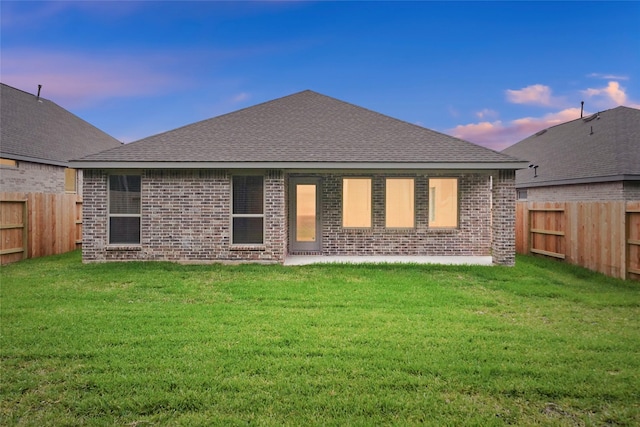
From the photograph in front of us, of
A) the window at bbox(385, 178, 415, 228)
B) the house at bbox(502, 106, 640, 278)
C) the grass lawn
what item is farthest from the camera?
the window at bbox(385, 178, 415, 228)

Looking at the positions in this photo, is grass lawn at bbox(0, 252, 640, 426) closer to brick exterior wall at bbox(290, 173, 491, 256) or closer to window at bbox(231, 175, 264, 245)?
window at bbox(231, 175, 264, 245)

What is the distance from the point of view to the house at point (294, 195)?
437 inches

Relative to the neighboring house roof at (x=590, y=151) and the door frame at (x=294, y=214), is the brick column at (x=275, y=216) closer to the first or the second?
the door frame at (x=294, y=214)

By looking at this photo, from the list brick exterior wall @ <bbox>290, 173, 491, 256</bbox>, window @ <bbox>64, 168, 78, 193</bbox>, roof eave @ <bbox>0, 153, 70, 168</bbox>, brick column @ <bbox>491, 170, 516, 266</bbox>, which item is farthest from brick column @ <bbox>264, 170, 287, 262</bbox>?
window @ <bbox>64, 168, 78, 193</bbox>

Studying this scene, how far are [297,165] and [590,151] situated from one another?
1187 centimetres

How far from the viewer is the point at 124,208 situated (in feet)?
37.3

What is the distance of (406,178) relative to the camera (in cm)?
1287

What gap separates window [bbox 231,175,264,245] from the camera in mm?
11336

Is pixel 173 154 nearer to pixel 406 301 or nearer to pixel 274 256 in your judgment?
pixel 274 256

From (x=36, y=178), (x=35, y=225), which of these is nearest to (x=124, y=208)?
(x=35, y=225)

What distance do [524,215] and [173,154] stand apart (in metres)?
11.8

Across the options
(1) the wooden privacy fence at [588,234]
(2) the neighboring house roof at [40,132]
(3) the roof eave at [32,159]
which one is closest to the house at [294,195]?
(1) the wooden privacy fence at [588,234]

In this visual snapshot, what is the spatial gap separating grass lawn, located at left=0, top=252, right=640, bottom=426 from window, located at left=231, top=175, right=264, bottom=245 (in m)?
2.81

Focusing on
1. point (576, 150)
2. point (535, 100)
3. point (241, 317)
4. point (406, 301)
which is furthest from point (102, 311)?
point (535, 100)
